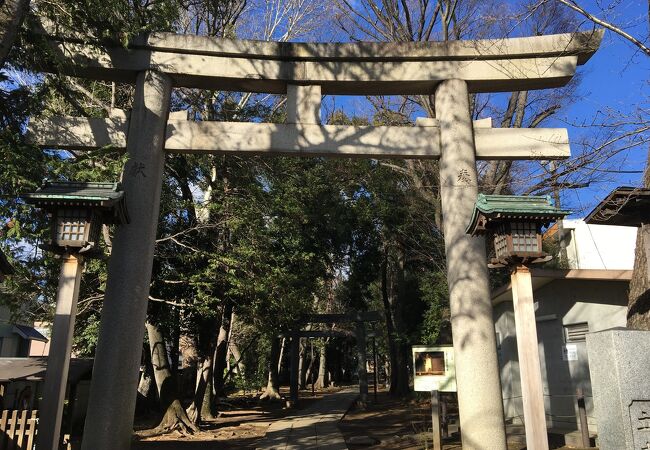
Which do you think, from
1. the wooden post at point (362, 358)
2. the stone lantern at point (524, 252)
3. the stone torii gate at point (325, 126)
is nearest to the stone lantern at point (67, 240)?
the stone torii gate at point (325, 126)

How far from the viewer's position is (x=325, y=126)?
8.04 m

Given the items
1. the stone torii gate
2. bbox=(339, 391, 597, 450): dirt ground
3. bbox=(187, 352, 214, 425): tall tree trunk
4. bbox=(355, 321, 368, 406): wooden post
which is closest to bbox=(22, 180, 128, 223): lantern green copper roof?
the stone torii gate

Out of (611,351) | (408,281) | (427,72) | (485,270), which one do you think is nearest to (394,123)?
(427,72)

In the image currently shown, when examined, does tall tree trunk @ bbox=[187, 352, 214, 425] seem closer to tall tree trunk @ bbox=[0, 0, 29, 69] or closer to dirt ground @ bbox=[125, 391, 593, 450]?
dirt ground @ bbox=[125, 391, 593, 450]

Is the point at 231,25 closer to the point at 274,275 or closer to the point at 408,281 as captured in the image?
the point at 274,275

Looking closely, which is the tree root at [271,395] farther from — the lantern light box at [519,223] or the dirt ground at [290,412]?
the lantern light box at [519,223]

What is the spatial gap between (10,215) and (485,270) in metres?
7.10

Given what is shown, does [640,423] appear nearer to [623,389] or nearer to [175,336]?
[623,389]

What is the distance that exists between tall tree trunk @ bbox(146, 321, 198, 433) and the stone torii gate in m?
6.94

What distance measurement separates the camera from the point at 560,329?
11828 millimetres

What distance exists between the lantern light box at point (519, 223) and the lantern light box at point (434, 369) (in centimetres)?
375

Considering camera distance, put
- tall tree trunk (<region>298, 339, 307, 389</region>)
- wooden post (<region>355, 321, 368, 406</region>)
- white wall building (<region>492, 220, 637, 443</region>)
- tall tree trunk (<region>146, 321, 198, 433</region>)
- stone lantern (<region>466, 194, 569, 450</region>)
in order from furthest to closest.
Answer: tall tree trunk (<region>298, 339, 307, 389</region>) → wooden post (<region>355, 321, 368, 406</region>) → tall tree trunk (<region>146, 321, 198, 433</region>) → white wall building (<region>492, 220, 637, 443</region>) → stone lantern (<region>466, 194, 569, 450</region>)

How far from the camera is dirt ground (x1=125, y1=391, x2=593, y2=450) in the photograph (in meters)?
10.8

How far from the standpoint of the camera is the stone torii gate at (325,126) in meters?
7.36
